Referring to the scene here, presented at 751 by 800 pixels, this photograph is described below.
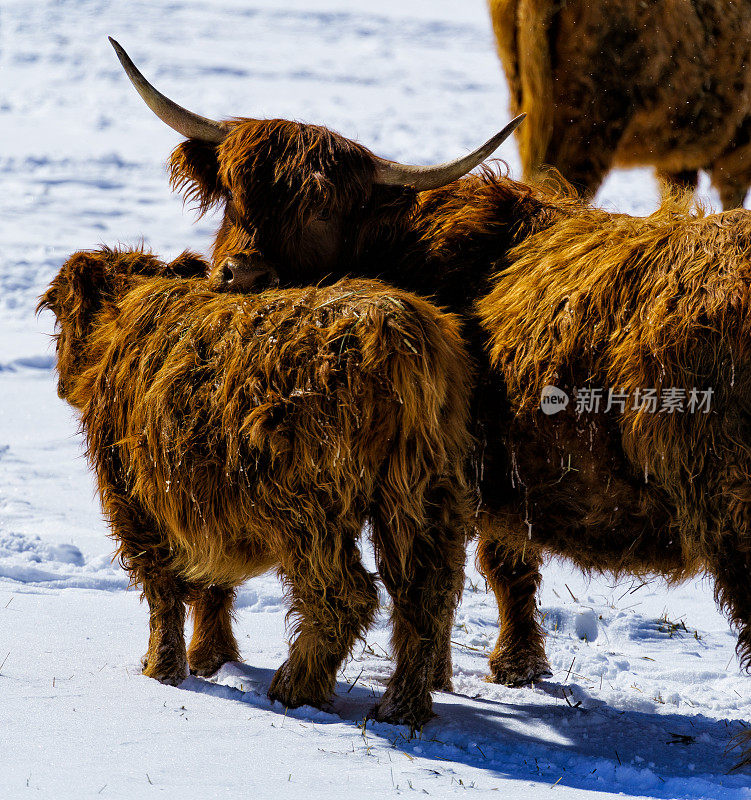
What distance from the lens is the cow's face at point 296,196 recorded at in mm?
3590

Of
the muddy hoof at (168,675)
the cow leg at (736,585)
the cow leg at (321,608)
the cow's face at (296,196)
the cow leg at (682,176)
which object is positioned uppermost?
the cow leg at (682,176)

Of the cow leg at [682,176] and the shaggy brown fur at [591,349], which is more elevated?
the cow leg at [682,176]

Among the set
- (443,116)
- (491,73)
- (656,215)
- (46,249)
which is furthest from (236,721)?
(491,73)

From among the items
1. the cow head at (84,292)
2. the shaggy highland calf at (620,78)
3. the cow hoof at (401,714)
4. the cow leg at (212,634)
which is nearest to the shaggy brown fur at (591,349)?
the cow head at (84,292)

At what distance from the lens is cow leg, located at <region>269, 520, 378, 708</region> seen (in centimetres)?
310

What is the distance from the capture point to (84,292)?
391 centimetres

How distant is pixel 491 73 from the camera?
2134cm

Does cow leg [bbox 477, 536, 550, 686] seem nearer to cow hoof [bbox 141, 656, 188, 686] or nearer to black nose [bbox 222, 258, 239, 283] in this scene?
cow hoof [bbox 141, 656, 188, 686]

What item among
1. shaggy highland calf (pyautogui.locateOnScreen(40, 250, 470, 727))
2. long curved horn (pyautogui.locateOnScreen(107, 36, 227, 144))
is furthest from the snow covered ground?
long curved horn (pyautogui.locateOnScreen(107, 36, 227, 144))

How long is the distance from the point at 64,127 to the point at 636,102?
1171 centimetres

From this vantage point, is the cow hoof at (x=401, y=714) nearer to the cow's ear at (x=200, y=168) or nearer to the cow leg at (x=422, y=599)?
the cow leg at (x=422, y=599)

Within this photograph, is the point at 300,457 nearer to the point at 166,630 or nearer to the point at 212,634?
the point at 166,630

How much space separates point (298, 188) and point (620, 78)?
2.26 metres

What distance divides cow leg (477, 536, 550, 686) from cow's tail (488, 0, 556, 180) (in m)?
2.07
